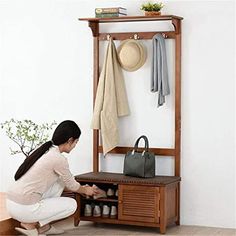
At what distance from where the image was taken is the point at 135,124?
20.9ft

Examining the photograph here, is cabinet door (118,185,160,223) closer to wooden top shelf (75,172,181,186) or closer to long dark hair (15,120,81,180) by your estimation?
wooden top shelf (75,172,181,186)

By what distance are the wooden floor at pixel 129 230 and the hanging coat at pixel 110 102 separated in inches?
27.0

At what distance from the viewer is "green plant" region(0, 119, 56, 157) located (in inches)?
256

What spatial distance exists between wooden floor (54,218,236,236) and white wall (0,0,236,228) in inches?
5.7

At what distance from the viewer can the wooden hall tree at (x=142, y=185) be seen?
19.1 ft

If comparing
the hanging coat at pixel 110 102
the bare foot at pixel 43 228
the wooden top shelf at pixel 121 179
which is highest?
the hanging coat at pixel 110 102

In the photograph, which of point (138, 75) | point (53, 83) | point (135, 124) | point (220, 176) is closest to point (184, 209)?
point (220, 176)

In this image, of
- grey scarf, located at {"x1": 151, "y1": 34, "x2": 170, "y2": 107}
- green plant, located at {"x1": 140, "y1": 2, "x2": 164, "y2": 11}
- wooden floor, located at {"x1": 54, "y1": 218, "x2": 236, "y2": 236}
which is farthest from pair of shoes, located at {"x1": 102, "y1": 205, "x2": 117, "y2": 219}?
Result: green plant, located at {"x1": 140, "y1": 2, "x2": 164, "y2": 11}

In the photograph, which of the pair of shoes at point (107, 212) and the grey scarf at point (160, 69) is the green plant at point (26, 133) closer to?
the pair of shoes at point (107, 212)

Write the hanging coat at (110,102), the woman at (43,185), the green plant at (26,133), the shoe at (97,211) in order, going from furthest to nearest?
the green plant at (26,133)
the hanging coat at (110,102)
the shoe at (97,211)
the woman at (43,185)

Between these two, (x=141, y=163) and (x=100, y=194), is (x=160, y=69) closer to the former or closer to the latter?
(x=141, y=163)

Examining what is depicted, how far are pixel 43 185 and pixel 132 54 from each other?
4.91 ft

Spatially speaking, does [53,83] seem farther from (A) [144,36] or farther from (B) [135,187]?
(B) [135,187]

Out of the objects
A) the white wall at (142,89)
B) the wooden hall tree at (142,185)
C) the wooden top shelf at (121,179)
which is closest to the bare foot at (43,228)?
the wooden hall tree at (142,185)
